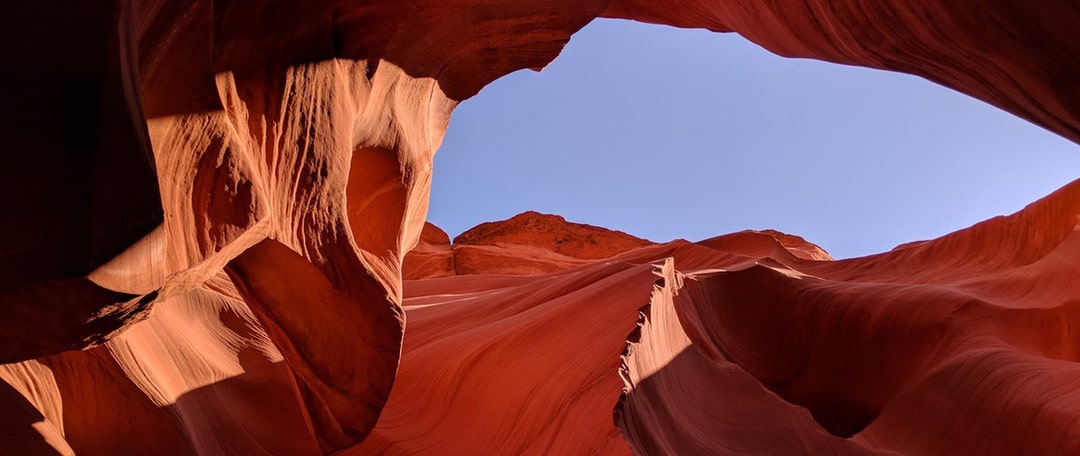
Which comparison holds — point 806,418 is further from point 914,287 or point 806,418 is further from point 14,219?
point 14,219

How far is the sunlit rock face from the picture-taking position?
2.13 metres

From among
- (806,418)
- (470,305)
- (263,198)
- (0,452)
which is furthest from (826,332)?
(0,452)

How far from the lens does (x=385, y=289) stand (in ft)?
15.0

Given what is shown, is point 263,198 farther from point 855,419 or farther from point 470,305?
point 855,419

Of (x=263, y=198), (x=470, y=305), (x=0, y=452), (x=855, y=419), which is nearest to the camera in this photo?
(x=263, y=198)

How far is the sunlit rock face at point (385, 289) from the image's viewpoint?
84.0 inches

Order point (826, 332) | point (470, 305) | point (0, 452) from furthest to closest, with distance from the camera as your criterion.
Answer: point (470, 305)
point (826, 332)
point (0, 452)

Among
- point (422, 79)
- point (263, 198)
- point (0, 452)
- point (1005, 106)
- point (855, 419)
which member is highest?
point (422, 79)

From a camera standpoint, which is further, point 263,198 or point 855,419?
point 855,419

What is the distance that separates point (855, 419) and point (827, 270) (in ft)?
13.5

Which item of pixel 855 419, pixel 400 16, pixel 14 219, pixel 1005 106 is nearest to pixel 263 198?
pixel 14 219

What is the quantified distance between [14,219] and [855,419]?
7.30 m

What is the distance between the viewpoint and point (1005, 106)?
3395 mm

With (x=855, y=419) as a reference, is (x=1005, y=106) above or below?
above
